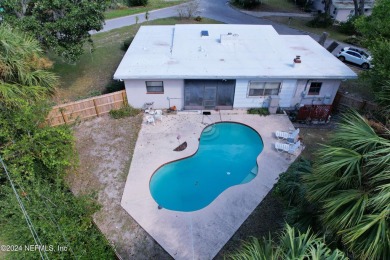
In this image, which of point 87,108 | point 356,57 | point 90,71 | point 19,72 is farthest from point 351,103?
point 90,71

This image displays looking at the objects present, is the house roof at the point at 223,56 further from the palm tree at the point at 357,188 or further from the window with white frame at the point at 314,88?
the palm tree at the point at 357,188

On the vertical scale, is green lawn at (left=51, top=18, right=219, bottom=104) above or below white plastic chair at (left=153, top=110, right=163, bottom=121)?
above

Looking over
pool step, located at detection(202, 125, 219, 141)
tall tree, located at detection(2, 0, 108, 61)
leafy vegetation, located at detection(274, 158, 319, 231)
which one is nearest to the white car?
pool step, located at detection(202, 125, 219, 141)

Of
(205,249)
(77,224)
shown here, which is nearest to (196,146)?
(205,249)

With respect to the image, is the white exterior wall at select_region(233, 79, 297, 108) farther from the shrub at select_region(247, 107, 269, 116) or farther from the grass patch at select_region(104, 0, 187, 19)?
the grass patch at select_region(104, 0, 187, 19)

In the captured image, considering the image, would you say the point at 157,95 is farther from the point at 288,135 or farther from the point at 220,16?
the point at 220,16

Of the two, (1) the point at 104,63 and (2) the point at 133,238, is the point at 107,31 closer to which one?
(1) the point at 104,63
